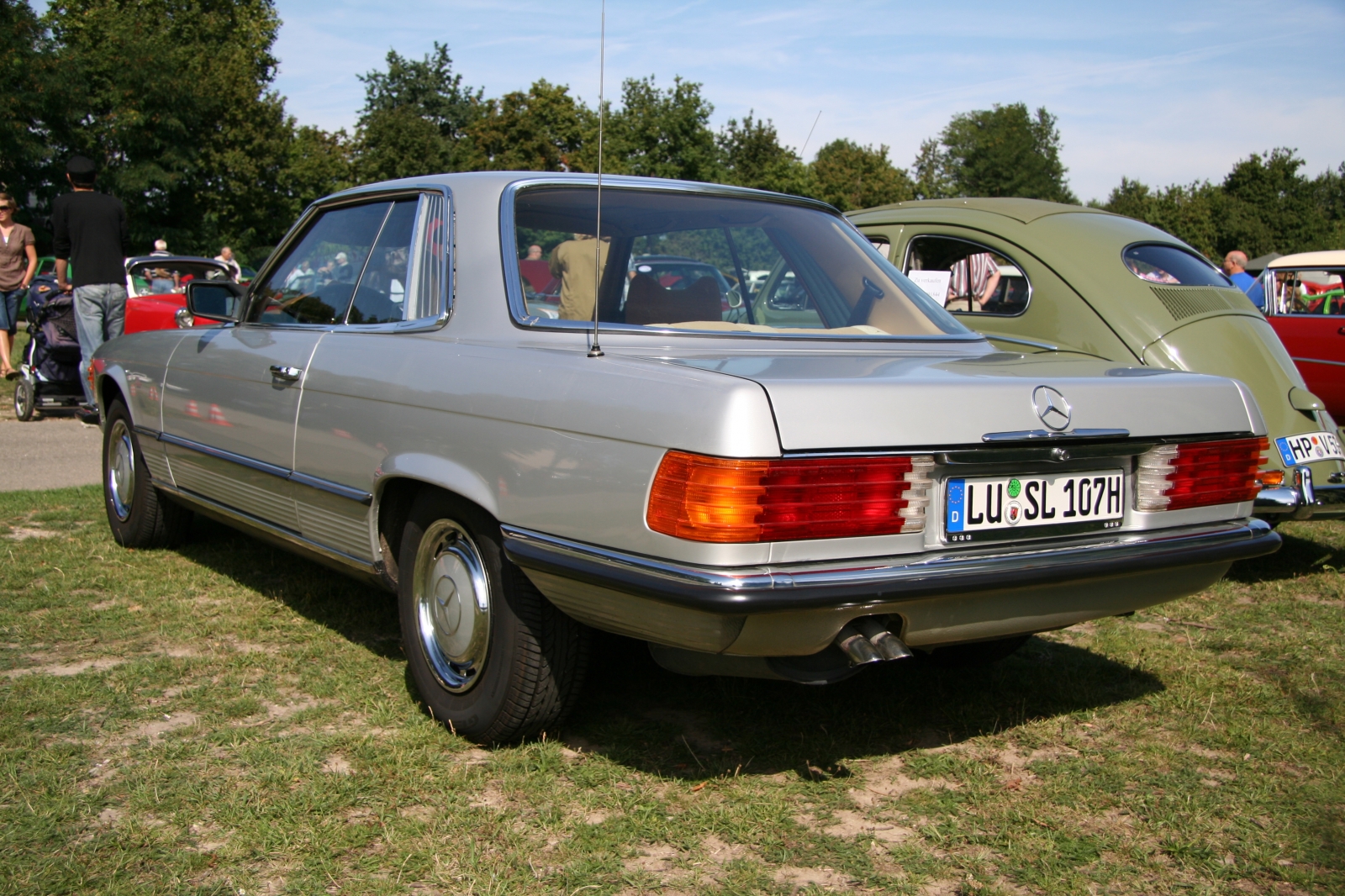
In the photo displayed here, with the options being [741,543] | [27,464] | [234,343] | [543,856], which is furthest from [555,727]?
[27,464]

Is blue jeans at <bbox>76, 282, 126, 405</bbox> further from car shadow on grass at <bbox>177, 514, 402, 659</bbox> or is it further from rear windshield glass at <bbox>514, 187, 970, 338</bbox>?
rear windshield glass at <bbox>514, 187, 970, 338</bbox>

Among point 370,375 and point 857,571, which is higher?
point 370,375

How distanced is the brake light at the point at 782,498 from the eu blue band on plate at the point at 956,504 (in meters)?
0.11

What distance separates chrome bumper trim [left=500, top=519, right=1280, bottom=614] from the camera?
7.71 ft

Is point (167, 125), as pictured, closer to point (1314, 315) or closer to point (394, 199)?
point (1314, 315)

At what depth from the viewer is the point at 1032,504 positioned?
2.71 meters

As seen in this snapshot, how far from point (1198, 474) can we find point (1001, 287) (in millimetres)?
3283

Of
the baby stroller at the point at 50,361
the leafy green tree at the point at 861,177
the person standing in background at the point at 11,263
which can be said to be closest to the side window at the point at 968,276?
the baby stroller at the point at 50,361

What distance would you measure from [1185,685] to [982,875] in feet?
5.60

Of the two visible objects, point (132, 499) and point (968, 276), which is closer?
point (132, 499)

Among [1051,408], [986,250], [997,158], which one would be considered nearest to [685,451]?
[1051,408]

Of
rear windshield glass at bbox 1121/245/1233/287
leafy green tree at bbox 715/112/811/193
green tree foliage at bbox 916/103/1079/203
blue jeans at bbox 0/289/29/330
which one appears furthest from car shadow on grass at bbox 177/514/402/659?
green tree foliage at bbox 916/103/1079/203

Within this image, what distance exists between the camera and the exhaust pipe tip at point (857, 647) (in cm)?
249

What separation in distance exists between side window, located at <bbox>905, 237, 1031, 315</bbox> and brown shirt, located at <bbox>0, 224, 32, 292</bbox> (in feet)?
31.8
